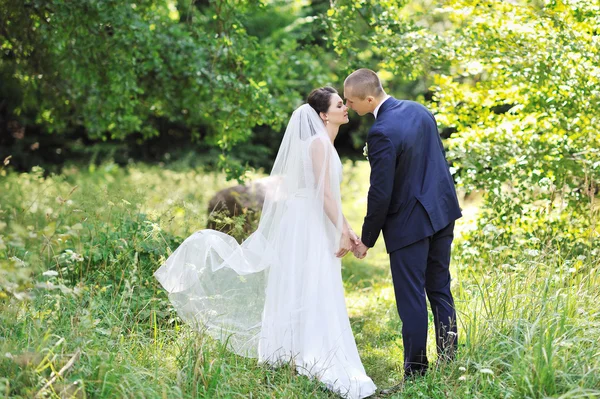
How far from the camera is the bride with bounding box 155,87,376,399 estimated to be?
14.5ft

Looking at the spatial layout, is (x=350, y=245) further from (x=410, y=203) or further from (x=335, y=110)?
(x=335, y=110)

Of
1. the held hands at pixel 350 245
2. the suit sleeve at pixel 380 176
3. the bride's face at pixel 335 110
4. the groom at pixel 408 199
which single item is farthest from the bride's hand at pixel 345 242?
the bride's face at pixel 335 110

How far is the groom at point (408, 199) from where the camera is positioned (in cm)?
422

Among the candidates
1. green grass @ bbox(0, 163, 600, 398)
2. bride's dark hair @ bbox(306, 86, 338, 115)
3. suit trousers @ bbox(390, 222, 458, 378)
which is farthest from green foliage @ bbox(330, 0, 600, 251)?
bride's dark hair @ bbox(306, 86, 338, 115)

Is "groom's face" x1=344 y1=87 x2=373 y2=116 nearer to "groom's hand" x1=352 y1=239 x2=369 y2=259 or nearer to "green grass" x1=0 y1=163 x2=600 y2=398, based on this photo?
"groom's hand" x1=352 y1=239 x2=369 y2=259

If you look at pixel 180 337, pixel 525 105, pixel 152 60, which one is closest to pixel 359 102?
pixel 180 337

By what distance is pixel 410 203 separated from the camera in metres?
Answer: 4.27

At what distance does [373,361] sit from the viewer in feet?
16.7

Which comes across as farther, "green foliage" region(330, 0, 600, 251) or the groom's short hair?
"green foliage" region(330, 0, 600, 251)

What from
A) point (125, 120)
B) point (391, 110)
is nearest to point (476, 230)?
point (391, 110)

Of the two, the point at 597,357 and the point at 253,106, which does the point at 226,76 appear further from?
the point at 597,357

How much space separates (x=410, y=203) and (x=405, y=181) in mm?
147

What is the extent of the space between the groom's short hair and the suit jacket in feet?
0.50

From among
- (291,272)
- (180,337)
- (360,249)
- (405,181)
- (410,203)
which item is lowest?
(180,337)
